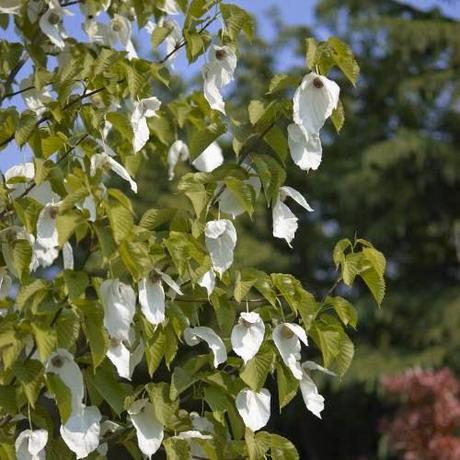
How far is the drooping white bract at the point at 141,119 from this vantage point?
134cm

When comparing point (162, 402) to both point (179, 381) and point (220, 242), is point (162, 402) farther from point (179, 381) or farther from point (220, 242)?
point (220, 242)

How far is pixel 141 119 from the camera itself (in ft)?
4.46

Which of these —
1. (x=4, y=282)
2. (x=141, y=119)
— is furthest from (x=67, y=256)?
(x=141, y=119)

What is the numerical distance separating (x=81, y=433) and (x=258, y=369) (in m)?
0.23

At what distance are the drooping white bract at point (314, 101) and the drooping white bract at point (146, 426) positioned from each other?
1.33ft

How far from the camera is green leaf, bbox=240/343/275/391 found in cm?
119

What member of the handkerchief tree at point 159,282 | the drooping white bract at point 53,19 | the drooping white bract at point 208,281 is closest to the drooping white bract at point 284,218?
the handkerchief tree at point 159,282

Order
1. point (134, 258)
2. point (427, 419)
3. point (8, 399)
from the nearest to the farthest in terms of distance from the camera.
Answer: point (134, 258), point (8, 399), point (427, 419)

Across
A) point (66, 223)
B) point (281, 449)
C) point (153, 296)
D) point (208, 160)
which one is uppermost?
point (66, 223)

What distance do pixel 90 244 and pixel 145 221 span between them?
104 mm

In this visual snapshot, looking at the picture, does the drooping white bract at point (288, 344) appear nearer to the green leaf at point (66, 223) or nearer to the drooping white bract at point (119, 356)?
the drooping white bract at point (119, 356)

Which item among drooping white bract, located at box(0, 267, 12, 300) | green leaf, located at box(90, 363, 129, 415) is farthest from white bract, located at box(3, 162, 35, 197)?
green leaf, located at box(90, 363, 129, 415)

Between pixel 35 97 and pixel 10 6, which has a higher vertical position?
pixel 10 6

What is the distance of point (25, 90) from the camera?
5.31ft
